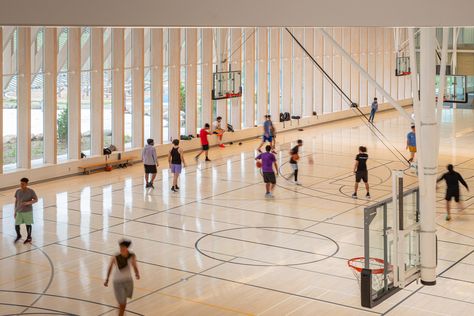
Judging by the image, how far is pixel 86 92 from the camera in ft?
98.4

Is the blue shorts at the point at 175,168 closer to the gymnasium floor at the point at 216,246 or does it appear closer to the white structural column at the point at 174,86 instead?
the gymnasium floor at the point at 216,246

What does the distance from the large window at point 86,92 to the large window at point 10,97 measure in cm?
314

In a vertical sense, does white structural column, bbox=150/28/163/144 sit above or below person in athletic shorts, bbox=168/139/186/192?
above

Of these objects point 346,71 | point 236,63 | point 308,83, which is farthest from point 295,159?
point 346,71

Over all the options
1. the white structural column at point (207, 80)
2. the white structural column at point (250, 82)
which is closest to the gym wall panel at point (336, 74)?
the white structural column at point (250, 82)

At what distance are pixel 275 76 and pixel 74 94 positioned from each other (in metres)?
14.2

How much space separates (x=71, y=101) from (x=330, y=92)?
21237 mm

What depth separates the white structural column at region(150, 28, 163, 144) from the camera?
3238cm

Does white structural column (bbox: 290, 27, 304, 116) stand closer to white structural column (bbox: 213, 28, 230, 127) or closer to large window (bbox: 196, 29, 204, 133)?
white structural column (bbox: 213, 28, 230, 127)

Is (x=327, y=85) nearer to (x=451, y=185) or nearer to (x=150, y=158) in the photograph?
(x=150, y=158)

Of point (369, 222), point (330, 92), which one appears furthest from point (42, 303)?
point (330, 92)

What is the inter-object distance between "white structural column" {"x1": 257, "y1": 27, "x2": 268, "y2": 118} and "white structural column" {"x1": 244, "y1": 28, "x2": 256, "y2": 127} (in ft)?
2.46

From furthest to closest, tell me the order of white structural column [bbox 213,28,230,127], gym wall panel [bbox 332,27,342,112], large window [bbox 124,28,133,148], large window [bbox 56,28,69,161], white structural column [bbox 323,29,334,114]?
gym wall panel [bbox 332,27,342,112], white structural column [bbox 323,29,334,114], white structural column [bbox 213,28,230,127], large window [bbox 124,28,133,148], large window [bbox 56,28,69,161]

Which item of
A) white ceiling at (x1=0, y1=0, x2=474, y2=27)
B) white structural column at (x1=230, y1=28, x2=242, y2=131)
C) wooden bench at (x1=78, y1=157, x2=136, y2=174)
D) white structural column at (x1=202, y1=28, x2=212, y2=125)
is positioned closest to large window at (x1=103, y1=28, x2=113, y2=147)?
wooden bench at (x1=78, y1=157, x2=136, y2=174)
